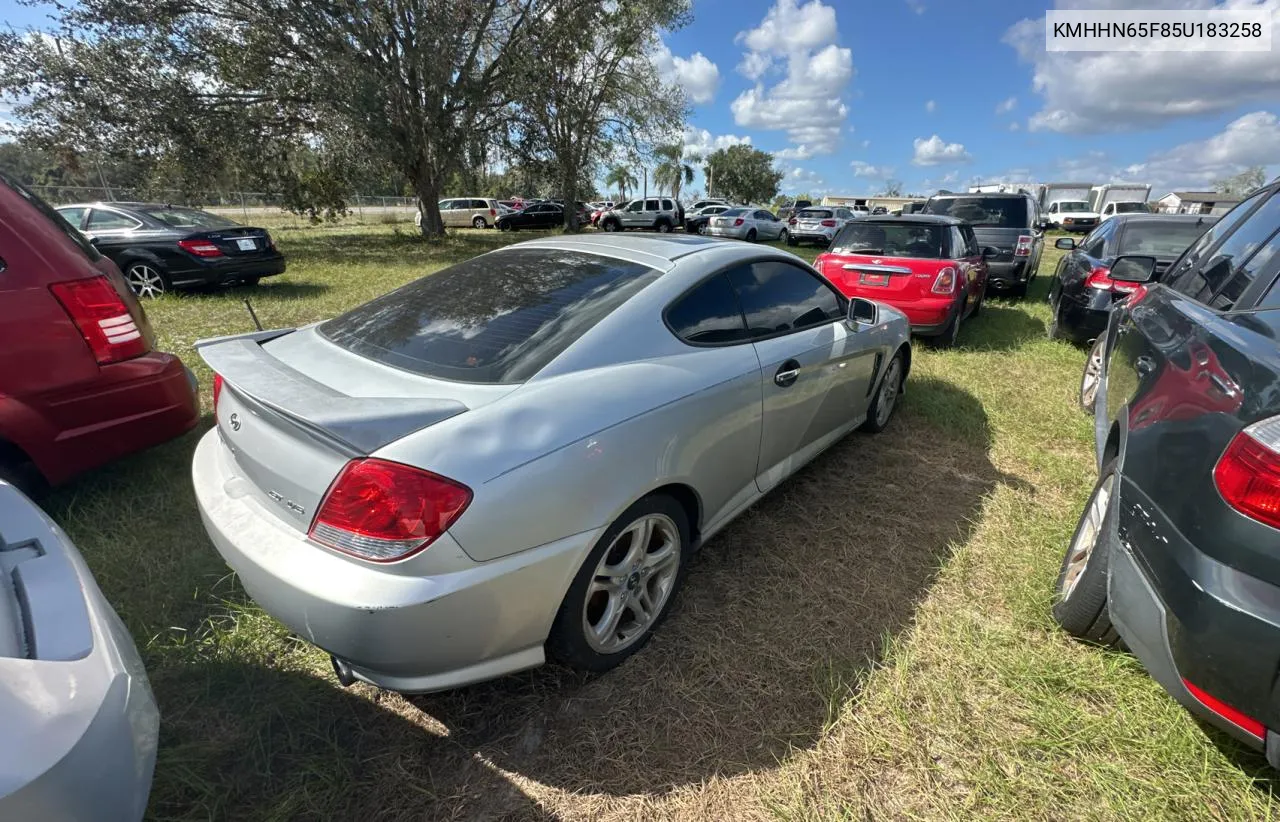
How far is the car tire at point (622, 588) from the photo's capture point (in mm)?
1888

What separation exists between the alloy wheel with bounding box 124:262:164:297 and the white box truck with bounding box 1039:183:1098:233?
19989 mm

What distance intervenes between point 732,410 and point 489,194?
169 ft

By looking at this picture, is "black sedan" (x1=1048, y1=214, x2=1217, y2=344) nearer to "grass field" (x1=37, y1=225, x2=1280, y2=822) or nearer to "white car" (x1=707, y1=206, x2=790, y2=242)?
"grass field" (x1=37, y1=225, x2=1280, y2=822)

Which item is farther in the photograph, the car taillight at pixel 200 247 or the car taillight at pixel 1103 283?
the car taillight at pixel 200 247

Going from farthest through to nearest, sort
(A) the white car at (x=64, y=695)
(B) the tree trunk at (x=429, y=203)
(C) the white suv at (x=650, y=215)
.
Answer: (C) the white suv at (x=650, y=215) < (B) the tree trunk at (x=429, y=203) < (A) the white car at (x=64, y=695)

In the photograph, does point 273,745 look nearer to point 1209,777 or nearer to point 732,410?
point 732,410

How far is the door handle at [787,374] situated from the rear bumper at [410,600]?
125cm

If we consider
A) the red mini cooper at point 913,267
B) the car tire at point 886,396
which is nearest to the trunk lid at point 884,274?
the red mini cooper at point 913,267

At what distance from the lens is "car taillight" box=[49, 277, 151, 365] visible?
2.49 meters

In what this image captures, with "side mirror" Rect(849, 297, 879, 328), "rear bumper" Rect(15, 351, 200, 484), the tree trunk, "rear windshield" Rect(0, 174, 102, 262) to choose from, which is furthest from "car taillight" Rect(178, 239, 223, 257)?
the tree trunk

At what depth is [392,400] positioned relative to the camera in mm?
1661

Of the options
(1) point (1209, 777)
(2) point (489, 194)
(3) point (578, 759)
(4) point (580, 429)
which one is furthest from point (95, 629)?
(2) point (489, 194)

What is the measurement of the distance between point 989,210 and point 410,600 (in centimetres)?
1100

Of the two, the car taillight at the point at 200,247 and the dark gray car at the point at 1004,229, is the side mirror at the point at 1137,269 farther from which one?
the car taillight at the point at 200,247
